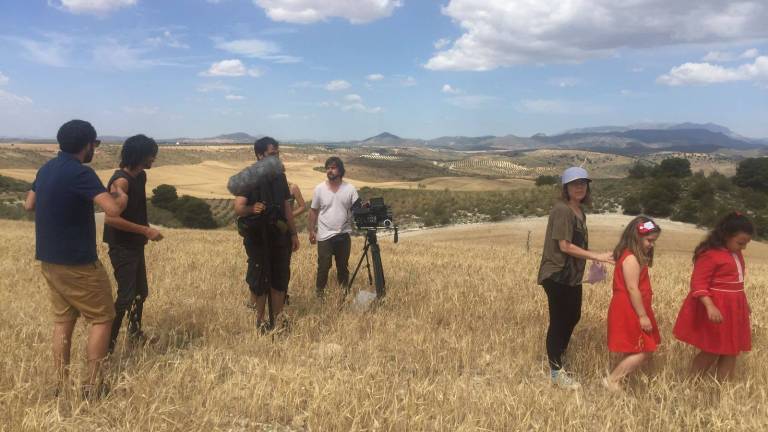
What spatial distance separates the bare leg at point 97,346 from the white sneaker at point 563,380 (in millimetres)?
3207

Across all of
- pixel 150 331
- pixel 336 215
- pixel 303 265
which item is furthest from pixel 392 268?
pixel 150 331

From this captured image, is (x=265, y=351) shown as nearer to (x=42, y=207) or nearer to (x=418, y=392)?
(x=418, y=392)

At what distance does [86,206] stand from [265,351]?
181cm

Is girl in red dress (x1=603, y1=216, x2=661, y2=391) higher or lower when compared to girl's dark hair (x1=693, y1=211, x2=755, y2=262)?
lower

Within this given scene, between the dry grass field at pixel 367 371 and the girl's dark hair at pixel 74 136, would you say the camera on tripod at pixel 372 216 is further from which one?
the girl's dark hair at pixel 74 136

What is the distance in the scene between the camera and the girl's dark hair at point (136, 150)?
4484 mm

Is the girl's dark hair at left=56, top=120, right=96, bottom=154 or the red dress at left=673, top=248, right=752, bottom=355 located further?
the red dress at left=673, top=248, right=752, bottom=355

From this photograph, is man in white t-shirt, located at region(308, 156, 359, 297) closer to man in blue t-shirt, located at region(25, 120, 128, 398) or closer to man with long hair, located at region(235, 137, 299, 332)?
man with long hair, located at region(235, 137, 299, 332)

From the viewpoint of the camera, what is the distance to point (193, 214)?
44500 mm

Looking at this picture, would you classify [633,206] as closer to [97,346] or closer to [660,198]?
[660,198]

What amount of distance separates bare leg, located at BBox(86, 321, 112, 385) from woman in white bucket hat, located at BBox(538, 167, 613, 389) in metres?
3.23

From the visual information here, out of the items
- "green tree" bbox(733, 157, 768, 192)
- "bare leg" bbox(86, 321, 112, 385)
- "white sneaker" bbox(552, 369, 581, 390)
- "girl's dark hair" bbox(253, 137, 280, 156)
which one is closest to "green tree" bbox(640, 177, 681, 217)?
"green tree" bbox(733, 157, 768, 192)

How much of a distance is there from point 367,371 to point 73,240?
7.00ft

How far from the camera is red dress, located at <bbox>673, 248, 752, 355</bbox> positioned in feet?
13.4
